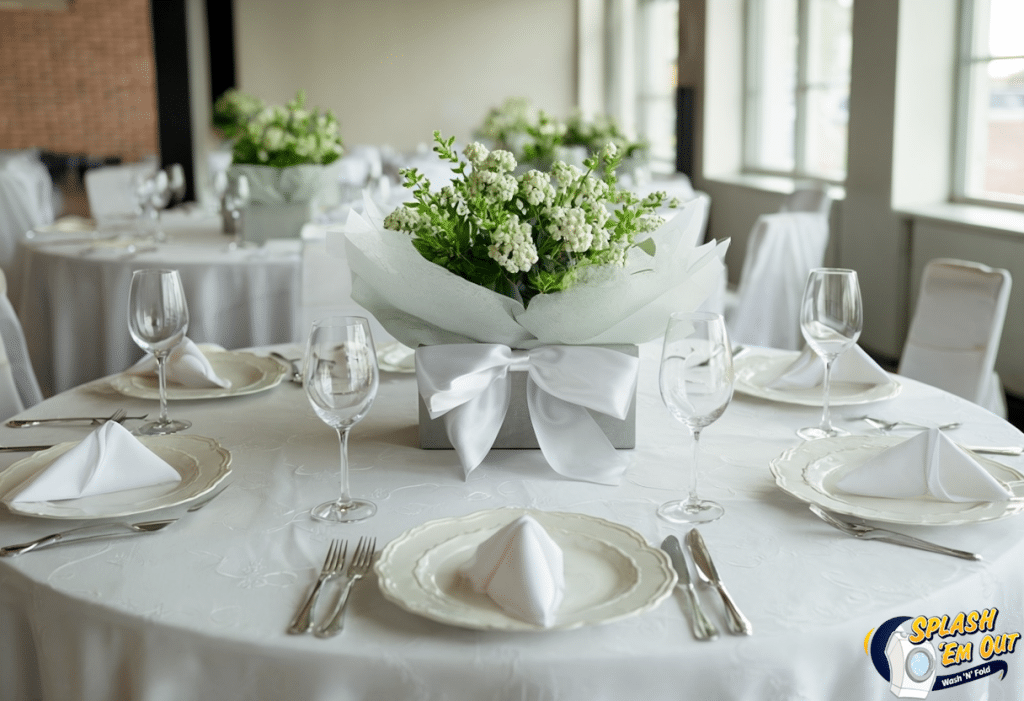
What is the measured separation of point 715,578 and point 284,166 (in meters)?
3.07

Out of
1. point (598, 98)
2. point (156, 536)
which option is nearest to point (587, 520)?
point (156, 536)

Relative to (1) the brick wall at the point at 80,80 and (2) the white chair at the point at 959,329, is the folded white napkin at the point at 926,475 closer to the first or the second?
(2) the white chair at the point at 959,329

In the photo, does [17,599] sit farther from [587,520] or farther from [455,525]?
[587,520]

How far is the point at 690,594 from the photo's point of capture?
104 cm

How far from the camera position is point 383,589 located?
1023mm

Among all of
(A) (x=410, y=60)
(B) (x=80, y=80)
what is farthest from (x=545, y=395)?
(A) (x=410, y=60)

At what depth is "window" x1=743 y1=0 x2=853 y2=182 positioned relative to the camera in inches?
259

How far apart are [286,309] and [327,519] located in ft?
7.39

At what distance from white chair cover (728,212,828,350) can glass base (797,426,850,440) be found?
102 inches

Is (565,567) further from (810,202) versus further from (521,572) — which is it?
(810,202)

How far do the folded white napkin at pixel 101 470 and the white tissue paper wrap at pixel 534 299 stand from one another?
40 centimetres

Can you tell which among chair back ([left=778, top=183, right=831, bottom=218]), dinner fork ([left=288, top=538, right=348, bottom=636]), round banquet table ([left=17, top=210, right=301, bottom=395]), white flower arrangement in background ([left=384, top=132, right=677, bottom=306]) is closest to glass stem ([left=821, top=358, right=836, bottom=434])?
white flower arrangement in background ([left=384, top=132, right=677, bottom=306])

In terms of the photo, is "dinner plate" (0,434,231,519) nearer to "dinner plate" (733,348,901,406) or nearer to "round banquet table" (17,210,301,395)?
"dinner plate" (733,348,901,406)

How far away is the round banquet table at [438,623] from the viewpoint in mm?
940
